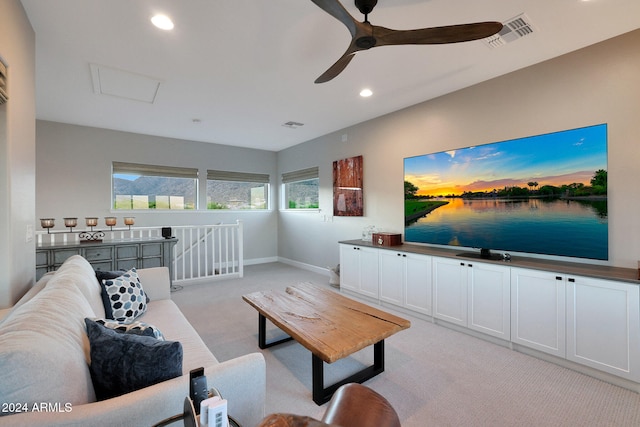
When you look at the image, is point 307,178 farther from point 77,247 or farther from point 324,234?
point 77,247

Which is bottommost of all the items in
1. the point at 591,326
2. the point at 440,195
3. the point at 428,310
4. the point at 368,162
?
the point at 428,310

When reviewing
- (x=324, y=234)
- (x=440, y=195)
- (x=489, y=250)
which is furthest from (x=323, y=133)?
(x=489, y=250)

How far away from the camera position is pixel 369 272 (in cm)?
384

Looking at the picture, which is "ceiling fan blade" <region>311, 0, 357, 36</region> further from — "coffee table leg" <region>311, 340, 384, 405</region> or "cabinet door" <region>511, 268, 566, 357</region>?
"cabinet door" <region>511, 268, 566, 357</region>

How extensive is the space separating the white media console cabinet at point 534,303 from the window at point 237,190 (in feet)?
13.2

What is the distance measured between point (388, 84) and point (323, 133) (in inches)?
87.5

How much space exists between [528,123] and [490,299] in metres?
1.80

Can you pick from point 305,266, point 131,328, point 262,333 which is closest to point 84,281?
point 131,328

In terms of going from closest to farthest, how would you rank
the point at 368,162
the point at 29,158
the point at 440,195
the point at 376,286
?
the point at 29,158, the point at 440,195, the point at 376,286, the point at 368,162

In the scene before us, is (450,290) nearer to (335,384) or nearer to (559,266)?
(559,266)

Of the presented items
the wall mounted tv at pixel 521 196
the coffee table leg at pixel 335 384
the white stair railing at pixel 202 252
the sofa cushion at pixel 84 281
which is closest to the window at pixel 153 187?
the white stair railing at pixel 202 252

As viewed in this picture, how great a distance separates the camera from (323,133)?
528 centimetres

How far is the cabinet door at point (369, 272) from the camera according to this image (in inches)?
148

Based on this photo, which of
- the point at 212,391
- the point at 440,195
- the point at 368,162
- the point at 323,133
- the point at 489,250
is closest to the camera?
the point at 212,391
